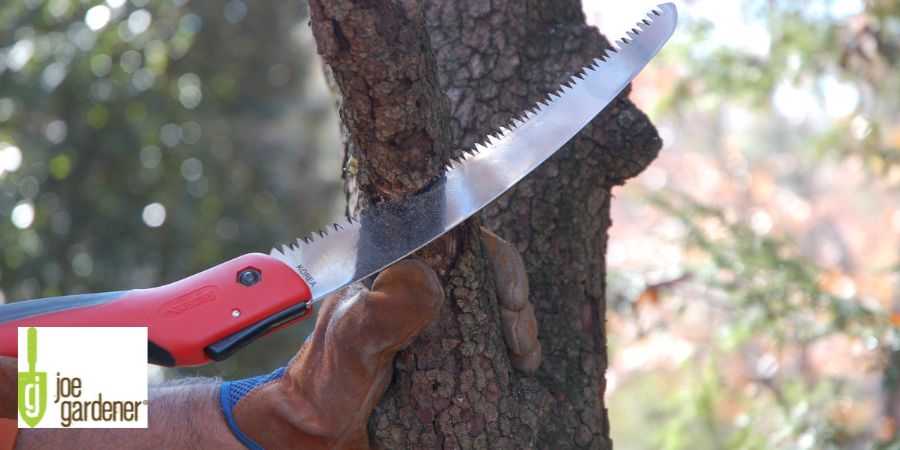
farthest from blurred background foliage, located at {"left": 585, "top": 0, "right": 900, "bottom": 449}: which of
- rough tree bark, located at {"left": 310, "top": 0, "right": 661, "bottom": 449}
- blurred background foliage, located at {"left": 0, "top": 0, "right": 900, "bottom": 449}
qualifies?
rough tree bark, located at {"left": 310, "top": 0, "right": 661, "bottom": 449}

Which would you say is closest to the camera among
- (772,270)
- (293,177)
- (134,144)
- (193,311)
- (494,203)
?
(193,311)

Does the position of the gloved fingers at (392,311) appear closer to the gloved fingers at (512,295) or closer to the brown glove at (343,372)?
the brown glove at (343,372)

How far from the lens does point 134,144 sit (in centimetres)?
544

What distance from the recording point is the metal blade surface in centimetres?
150

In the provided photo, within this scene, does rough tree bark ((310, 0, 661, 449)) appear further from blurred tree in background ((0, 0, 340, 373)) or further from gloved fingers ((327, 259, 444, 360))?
blurred tree in background ((0, 0, 340, 373))

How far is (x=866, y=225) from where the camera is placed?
12156 mm

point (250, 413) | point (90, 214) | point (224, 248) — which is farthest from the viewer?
point (224, 248)

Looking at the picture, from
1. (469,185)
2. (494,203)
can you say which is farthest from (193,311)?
(494,203)

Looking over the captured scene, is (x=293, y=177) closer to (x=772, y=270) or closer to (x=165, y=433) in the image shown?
(x=772, y=270)

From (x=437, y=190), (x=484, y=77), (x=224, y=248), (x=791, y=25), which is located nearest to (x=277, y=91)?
(x=224, y=248)

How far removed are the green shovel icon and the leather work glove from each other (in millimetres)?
291

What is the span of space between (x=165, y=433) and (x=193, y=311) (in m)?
0.29

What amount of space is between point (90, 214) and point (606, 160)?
13.5ft

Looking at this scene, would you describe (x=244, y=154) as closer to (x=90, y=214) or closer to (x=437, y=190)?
(x=90, y=214)
